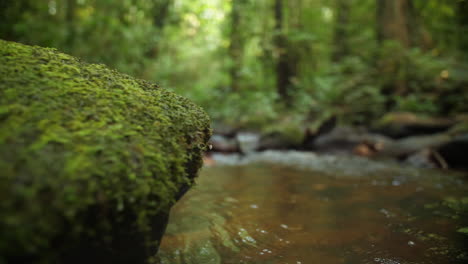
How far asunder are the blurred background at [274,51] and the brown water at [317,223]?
17.7 feet

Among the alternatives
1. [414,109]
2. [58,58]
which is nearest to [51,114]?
[58,58]

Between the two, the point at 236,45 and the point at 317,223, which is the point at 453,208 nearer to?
the point at 317,223

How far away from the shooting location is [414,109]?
988cm

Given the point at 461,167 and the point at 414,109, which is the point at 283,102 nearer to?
the point at 414,109

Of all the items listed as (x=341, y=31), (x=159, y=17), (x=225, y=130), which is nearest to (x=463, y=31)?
(x=341, y=31)

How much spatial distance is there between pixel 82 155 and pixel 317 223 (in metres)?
2.52

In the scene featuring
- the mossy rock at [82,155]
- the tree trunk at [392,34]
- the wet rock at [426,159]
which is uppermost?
the tree trunk at [392,34]

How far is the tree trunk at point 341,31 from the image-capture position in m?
15.4

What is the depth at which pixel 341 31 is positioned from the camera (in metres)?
16.0

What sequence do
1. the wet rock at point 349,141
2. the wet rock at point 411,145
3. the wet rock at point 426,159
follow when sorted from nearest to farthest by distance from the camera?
the wet rock at point 426,159, the wet rock at point 411,145, the wet rock at point 349,141

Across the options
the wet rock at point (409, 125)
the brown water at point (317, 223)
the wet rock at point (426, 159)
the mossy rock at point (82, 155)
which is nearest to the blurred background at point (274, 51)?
the wet rock at point (409, 125)

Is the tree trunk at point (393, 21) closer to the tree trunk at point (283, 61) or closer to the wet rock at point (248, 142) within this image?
the tree trunk at point (283, 61)

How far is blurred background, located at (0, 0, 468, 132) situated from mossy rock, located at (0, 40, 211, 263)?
6.52 m

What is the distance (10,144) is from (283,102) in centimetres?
1276
